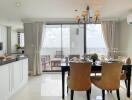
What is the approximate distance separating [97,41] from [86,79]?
4.44 m

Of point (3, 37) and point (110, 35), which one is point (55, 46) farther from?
point (3, 37)

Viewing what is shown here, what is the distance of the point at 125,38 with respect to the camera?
6965mm

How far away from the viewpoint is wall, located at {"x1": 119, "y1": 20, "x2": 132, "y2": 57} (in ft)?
21.6

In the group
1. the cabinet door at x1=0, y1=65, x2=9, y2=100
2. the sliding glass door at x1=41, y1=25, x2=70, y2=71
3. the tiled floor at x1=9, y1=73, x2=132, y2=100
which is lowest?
the tiled floor at x1=9, y1=73, x2=132, y2=100

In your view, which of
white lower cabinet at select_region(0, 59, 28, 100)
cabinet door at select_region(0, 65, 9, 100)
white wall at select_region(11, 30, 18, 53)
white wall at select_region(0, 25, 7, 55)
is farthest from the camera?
white wall at select_region(11, 30, 18, 53)

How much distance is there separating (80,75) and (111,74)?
70cm

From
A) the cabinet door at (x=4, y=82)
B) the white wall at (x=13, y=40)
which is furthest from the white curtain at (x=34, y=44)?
the cabinet door at (x=4, y=82)

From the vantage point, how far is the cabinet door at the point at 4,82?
3.73 meters

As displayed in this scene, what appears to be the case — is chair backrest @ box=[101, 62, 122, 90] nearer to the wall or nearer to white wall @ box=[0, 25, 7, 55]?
the wall

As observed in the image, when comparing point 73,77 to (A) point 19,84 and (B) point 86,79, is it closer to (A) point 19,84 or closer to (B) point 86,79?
(B) point 86,79

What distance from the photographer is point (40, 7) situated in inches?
206

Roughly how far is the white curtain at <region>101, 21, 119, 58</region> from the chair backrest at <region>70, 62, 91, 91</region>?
3.94 m

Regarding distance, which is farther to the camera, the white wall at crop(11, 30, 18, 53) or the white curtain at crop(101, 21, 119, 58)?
the white wall at crop(11, 30, 18, 53)

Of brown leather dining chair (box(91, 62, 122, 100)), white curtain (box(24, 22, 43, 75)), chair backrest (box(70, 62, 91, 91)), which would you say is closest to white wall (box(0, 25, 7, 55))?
white curtain (box(24, 22, 43, 75))
